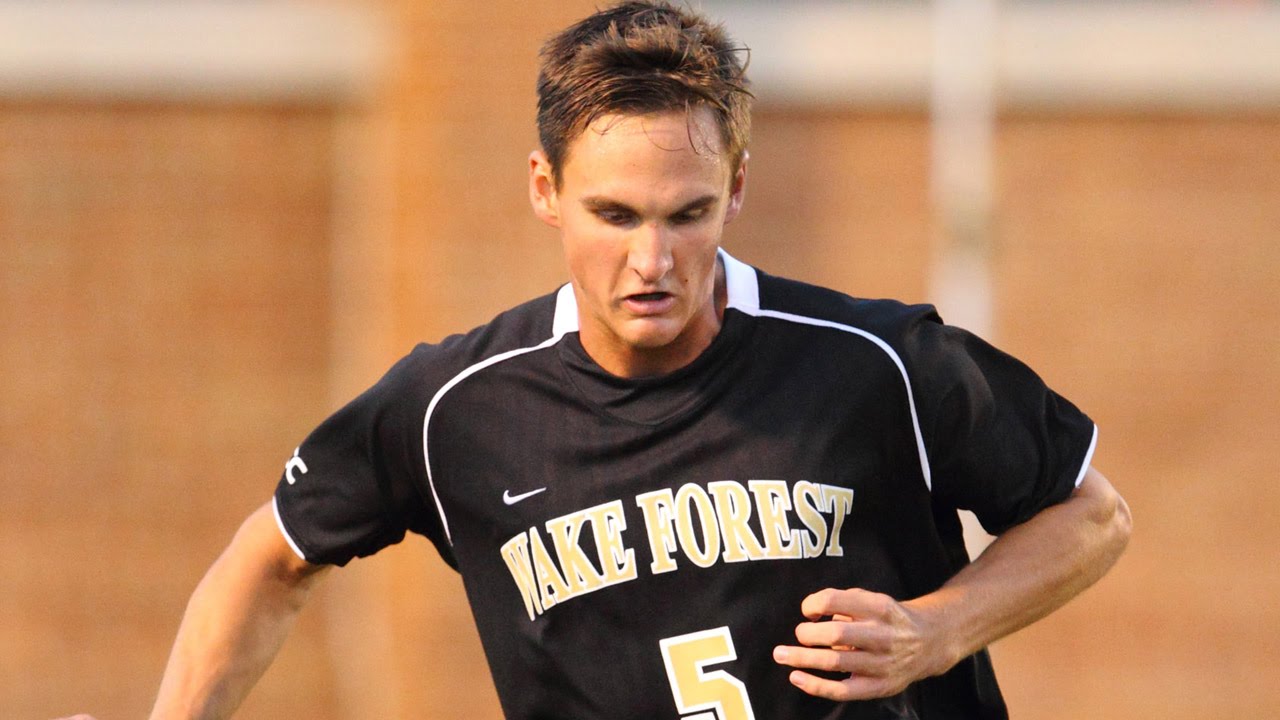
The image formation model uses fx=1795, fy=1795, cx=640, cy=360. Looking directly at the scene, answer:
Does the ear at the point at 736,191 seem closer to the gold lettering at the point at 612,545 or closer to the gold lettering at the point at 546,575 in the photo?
the gold lettering at the point at 612,545

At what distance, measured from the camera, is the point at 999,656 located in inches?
427

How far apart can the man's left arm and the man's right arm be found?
3.84 feet

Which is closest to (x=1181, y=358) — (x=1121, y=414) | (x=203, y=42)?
(x=1121, y=414)

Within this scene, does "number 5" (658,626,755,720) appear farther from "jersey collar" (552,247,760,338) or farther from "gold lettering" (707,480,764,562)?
"jersey collar" (552,247,760,338)

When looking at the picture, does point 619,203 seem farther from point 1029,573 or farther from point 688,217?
point 1029,573

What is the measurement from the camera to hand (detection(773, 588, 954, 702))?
3176 millimetres

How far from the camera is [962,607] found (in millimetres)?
3396

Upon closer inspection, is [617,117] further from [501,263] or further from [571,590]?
[501,263]

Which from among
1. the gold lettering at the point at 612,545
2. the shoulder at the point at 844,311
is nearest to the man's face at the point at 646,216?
the shoulder at the point at 844,311

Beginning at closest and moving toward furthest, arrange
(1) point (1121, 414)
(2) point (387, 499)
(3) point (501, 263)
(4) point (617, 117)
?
(4) point (617, 117) < (2) point (387, 499) < (3) point (501, 263) < (1) point (1121, 414)

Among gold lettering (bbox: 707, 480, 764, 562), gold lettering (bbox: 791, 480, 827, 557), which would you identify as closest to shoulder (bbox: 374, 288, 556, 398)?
gold lettering (bbox: 707, 480, 764, 562)

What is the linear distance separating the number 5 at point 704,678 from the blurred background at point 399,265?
7235 mm

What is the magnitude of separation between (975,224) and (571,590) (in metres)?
7.27

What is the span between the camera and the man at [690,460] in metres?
3.45
